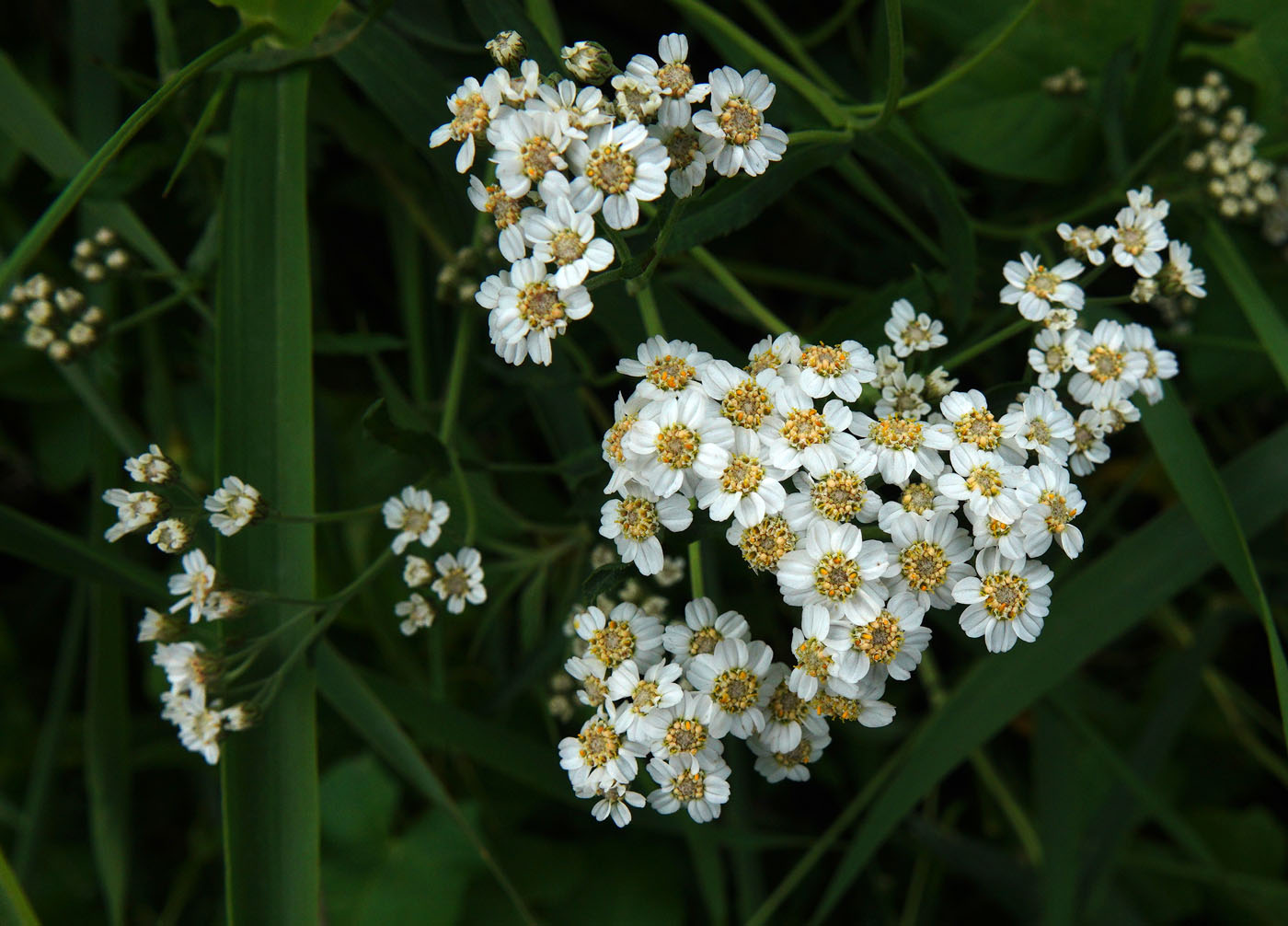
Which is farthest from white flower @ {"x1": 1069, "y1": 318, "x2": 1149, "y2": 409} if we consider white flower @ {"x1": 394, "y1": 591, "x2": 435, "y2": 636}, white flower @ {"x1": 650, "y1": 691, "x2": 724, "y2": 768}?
white flower @ {"x1": 394, "y1": 591, "x2": 435, "y2": 636}

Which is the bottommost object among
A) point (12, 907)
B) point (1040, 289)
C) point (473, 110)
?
point (12, 907)

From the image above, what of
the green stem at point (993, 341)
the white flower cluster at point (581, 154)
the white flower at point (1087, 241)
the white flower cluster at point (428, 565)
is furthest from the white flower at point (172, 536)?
the white flower at point (1087, 241)

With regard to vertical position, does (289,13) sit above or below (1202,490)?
above

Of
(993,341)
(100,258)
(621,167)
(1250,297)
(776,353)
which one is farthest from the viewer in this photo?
(100,258)

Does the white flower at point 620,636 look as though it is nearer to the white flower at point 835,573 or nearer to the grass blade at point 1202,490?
the white flower at point 835,573

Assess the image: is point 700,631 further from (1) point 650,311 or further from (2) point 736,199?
(2) point 736,199

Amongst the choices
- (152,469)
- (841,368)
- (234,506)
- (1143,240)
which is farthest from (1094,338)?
(152,469)

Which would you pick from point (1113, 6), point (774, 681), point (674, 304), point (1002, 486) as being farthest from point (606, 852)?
point (1113, 6)

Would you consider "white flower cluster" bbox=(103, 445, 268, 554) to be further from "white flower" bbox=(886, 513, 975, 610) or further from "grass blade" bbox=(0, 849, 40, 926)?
"white flower" bbox=(886, 513, 975, 610)
